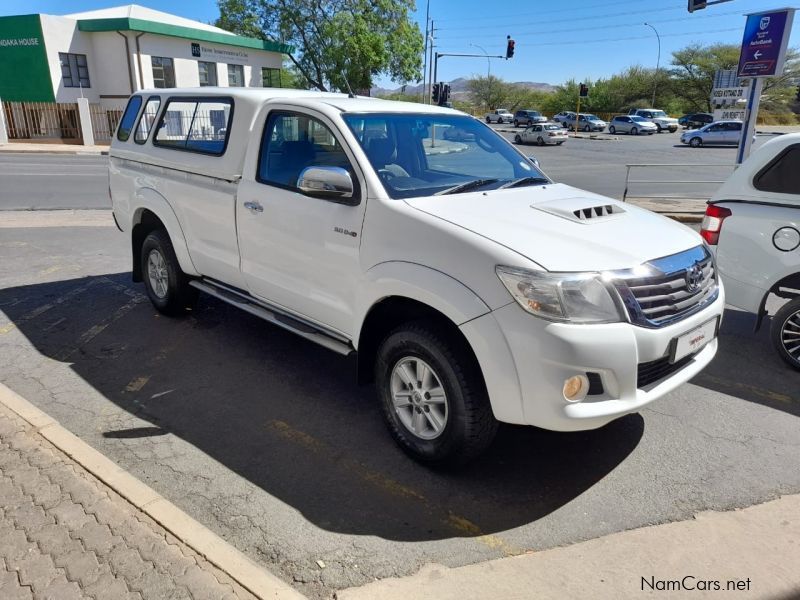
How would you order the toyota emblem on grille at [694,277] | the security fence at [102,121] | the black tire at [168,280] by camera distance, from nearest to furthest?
the toyota emblem on grille at [694,277], the black tire at [168,280], the security fence at [102,121]

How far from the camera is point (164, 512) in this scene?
2957mm

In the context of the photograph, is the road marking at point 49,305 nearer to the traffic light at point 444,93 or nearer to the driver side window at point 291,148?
the driver side window at point 291,148

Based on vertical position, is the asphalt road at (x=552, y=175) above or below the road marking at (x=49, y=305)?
below

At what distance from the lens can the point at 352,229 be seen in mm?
3680

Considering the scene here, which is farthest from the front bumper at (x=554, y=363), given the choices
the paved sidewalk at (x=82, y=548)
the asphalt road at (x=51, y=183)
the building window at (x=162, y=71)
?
the building window at (x=162, y=71)

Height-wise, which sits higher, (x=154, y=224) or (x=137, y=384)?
(x=154, y=224)

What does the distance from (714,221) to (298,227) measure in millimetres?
3467

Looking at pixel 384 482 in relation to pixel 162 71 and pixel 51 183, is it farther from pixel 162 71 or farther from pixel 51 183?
pixel 162 71

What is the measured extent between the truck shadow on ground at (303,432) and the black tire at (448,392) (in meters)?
0.18

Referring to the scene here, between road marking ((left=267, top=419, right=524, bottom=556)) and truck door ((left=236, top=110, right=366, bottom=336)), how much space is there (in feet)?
2.36

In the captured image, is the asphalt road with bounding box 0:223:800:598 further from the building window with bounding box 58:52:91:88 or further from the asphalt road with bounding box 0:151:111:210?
the building window with bounding box 58:52:91:88

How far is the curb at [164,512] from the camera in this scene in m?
2.54

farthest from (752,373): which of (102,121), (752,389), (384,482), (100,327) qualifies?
(102,121)

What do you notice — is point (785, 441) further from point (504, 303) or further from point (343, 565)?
point (343, 565)
